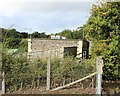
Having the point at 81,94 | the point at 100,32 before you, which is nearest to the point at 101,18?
the point at 100,32

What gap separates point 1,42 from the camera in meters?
5.05

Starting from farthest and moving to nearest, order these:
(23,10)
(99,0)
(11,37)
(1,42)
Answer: (99,0) < (11,37) < (1,42) < (23,10)

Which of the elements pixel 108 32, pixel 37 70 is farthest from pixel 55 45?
pixel 37 70

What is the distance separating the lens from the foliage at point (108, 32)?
6.11m

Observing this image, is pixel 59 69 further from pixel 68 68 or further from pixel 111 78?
pixel 111 78

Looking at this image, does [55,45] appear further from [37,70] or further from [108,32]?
[37,70]

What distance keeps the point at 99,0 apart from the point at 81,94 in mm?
2043

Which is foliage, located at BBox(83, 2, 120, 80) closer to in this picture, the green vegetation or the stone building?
the green vegetation

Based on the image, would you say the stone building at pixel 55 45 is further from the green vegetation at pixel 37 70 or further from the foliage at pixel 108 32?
the green vegetation at pixel 37 70

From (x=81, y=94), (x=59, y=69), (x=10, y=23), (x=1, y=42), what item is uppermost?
(x=10, y=23)

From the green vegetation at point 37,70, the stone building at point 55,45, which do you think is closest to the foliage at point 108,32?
the green vegetation at point 37,70

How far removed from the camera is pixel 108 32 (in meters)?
6.26

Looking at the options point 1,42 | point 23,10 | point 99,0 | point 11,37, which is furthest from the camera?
point 99,0

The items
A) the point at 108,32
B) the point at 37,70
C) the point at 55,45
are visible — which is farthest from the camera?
the point at 55,45
